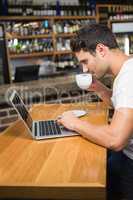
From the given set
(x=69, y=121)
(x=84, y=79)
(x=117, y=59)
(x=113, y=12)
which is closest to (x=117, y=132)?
(x=69, y=121)

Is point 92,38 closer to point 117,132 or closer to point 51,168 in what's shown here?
point 117,132

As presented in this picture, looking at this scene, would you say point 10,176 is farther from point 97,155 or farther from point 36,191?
point 97,155

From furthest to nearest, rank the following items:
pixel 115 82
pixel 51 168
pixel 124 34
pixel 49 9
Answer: pixel 124 34 < pixel 49 9 < pixel 115 82 < pixel 51 168

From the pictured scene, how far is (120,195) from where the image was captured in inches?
60.3

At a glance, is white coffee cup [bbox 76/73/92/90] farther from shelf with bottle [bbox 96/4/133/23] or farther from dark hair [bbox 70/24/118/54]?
shelf with bottle [bbox 96/4/133/23]

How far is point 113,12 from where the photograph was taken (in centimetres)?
711

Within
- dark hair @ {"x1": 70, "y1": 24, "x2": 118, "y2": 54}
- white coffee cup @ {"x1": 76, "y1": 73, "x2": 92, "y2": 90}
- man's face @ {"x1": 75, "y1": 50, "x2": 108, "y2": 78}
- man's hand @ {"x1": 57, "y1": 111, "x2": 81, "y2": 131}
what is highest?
dark hair @ {"x1": 70, "y1": 24, "x2": 118, "y2": 54}

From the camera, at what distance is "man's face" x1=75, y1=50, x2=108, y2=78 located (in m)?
1.62

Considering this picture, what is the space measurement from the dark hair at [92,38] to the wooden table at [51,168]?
0.44 meters

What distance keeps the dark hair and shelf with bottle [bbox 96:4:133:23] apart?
5.31 m

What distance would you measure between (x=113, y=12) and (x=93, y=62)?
5778mm

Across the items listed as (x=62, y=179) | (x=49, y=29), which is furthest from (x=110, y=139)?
(x=49, y=29)

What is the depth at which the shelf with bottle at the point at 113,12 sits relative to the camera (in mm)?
6883

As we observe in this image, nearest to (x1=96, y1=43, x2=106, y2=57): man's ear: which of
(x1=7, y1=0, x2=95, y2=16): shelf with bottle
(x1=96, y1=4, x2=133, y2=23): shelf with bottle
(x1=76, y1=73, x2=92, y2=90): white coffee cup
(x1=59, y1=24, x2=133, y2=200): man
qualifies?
(x1=59, y1=24, x2=133, y2=200): man
